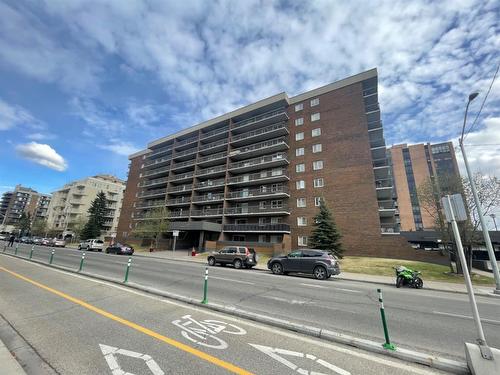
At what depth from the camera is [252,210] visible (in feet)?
120

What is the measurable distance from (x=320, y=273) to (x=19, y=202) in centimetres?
18131

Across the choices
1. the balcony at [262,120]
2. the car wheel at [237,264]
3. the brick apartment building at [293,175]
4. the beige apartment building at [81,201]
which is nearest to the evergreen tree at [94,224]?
the beige apartment building at [81,201]

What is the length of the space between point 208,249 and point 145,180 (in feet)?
105

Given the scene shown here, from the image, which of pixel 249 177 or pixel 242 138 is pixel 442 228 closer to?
pixel 249 177

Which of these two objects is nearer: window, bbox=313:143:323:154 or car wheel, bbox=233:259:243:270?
car wheel, bbox=233:259:243:270

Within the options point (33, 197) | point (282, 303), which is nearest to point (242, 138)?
point (282, 303)

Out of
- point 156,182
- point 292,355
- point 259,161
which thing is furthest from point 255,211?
point 292,355

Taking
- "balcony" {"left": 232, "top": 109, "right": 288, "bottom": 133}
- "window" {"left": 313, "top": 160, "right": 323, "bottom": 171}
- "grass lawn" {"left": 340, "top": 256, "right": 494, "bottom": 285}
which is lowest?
"grass lawn" {"left": 340, "top": 256, "right": 494, "bottom": 285}

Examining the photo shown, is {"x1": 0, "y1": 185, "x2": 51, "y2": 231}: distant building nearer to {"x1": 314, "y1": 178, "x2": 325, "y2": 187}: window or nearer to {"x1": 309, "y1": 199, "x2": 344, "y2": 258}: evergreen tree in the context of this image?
{"x1": 314, "y1": 178, "x2": 325, "y2": 187}: window

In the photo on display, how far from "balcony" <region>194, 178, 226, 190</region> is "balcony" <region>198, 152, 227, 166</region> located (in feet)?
12.0

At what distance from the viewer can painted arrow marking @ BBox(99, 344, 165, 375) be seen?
3.62m

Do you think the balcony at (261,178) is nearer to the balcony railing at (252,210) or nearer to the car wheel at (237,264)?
the balcony railing at (252,210)

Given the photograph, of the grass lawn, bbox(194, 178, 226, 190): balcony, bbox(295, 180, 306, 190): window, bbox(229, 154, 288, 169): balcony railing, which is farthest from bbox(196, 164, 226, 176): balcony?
the grass lawn

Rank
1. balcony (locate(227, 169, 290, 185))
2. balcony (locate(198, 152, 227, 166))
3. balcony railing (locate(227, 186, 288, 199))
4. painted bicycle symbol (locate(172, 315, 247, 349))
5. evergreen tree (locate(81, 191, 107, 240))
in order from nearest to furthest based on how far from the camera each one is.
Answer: painted bicycle symbol (locate(172, 315, 247, 349))
balcony railing (locate(227, 186, 288, 199))
balcony (locate(227, 169, 290, 185))
balcony (locate(198, 152, 227, 166))
evergreen tree (locate(81, 191, 107, 240))
